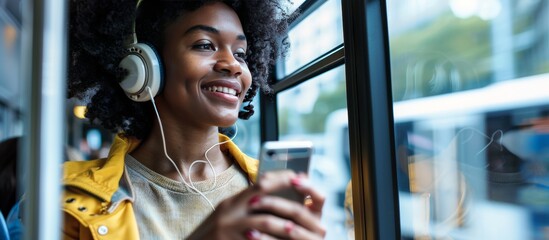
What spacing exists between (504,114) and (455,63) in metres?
0.38

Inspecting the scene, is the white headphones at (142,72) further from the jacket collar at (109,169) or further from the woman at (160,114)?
the jacket collar at (109,169)

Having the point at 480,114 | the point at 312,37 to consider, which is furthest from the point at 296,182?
the point at 480,114

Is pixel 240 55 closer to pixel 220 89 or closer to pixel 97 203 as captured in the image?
pixel 220 89

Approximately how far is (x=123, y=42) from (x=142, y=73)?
0.41 feet

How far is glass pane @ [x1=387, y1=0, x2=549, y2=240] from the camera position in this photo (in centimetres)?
178

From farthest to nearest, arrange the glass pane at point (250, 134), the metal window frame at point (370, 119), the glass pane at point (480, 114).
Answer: the glass pane at point (480, 114) → the glass pane at point (250, 134) → the metal window frame at point (370, 119)

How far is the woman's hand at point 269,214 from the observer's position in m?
0.73

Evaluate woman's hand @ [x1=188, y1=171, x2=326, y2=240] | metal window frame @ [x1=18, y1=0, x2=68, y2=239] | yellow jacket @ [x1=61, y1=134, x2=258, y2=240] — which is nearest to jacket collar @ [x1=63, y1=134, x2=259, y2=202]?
yellow jacket @ [x1=61, y1=134, x2=258, y2=240]

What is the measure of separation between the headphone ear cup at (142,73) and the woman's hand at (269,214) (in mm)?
458

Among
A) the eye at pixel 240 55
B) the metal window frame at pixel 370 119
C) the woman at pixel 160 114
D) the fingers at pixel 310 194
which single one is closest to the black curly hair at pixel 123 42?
the woman at pixel 160 114

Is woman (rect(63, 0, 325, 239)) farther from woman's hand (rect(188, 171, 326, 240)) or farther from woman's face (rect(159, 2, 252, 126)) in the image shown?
woman's hand (rect(188, 171, 326, 240))

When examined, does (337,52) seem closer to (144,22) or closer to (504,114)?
(144,22)

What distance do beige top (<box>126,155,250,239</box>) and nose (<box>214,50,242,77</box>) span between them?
0.26m

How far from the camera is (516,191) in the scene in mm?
1927
